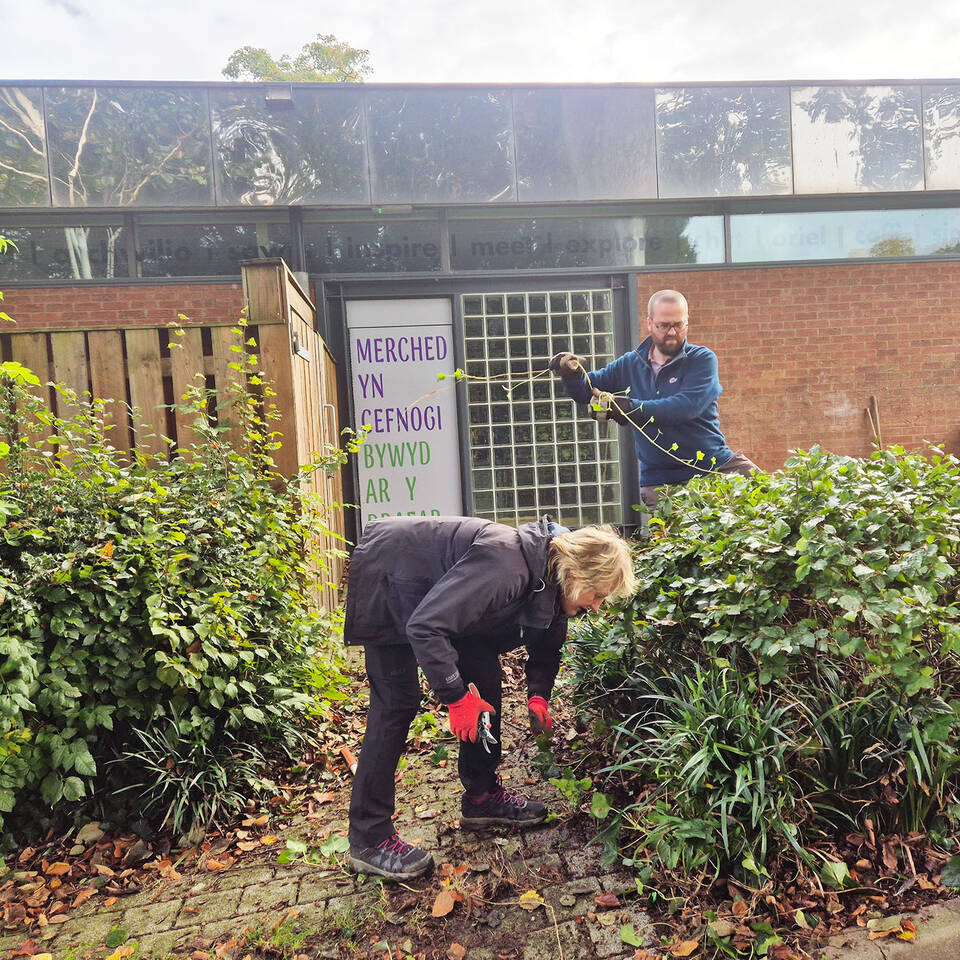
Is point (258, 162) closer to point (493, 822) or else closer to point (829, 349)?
point (829, 349)

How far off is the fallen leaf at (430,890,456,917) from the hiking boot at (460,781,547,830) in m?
0.40

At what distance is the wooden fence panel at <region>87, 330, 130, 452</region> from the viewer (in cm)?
387

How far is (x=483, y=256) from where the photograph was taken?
768cm

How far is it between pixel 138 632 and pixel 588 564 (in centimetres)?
171

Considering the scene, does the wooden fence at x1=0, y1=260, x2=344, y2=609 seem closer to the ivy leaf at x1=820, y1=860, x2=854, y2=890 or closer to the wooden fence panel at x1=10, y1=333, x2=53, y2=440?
the wooden fence panel at x1=10, y1=333, x2=53, y2=440

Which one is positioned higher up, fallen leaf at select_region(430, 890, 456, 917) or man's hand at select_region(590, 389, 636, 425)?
man's hand at select_region(590, 389, 636, 425)

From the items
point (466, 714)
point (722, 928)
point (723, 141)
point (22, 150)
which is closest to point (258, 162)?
point (22, 150)

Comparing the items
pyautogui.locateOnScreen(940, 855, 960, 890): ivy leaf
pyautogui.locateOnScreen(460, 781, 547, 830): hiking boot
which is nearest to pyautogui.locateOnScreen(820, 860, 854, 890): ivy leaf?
pyautogui.locateOnScreen(940, 855, 960, 890): ivy leaf

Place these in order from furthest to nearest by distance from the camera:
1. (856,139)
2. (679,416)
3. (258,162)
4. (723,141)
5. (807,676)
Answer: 1. (856,139)
2. (723,141)
3. (258,162)
4. (679,416)
5. (807,676)

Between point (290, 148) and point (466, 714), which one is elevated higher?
point (290, 148)

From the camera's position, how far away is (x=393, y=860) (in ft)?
7.97

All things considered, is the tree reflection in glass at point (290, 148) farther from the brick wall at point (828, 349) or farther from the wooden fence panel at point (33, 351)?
the wooden fence panel at point (33, 351)

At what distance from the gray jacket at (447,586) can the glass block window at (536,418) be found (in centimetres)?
513

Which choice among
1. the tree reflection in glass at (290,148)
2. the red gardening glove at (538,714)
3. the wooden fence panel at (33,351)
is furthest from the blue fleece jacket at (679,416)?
the tree reflection in glass at (290,148)
